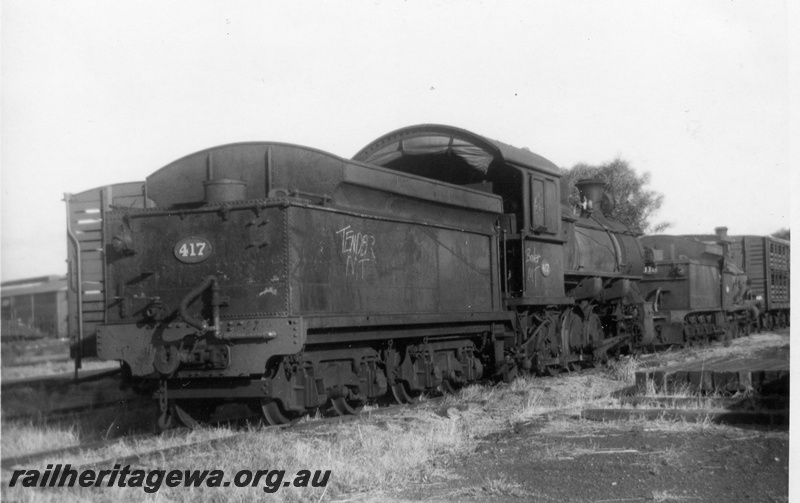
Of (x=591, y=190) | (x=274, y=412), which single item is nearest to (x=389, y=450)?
Answer: (x=274, y=412)

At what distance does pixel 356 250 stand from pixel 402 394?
9.00 feet

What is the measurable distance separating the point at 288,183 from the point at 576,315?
8024mm

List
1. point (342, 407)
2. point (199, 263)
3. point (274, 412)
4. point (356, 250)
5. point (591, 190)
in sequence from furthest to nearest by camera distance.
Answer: point (591, 190), point (342, 407), point (356, 250), point (274, 412), point (199, 263)

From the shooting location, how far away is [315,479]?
6.24 m

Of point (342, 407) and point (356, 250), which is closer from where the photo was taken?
point (356, 250)

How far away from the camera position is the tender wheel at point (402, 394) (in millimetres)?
11148

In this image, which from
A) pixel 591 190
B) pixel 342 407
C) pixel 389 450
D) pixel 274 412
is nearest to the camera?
pixel 389 450

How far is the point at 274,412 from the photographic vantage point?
9.14m

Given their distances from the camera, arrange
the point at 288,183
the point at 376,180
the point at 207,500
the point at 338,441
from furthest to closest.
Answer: the point at 376,180, the point at 288,183, the point at 338,441, the point at 207,500

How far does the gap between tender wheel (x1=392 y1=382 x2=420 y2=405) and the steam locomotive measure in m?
0.10

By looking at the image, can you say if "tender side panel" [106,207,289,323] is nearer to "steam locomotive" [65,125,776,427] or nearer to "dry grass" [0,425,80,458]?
"steam locomotive" [65,125,776,427]

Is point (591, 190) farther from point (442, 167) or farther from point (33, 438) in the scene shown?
point (33, 438)

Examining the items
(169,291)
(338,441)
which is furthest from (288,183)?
(338,441)

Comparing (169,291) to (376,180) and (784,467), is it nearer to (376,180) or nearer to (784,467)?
(376,180)
